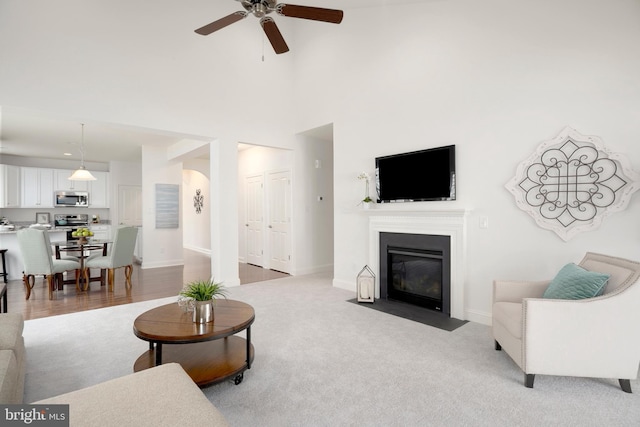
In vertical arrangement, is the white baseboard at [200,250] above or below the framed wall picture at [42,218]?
below

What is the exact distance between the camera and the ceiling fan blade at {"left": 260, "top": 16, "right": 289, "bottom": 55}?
2.88m

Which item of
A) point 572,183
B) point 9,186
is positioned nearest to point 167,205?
point 9,186

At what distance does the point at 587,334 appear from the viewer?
6.93 ft

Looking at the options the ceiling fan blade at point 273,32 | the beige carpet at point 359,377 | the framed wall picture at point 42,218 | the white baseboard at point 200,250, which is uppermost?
the ceiling fan blade at point 273,32

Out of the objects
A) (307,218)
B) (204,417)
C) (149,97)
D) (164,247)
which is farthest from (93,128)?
(204,417)

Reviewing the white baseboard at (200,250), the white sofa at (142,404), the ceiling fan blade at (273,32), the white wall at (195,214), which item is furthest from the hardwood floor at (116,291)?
the ceiling fan blade at (273,32)

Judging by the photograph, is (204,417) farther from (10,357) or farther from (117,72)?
(117,72)

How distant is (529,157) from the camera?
319 cm

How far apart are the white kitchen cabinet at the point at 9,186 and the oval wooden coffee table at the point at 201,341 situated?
306 inches

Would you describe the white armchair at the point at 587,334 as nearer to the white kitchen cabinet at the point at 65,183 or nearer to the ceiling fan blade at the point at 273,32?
the ceiling fan blade at the point at 273,32

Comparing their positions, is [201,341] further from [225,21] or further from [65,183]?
[65,183]

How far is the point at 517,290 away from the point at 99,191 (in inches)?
397

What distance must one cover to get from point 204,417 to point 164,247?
7116 millimetres

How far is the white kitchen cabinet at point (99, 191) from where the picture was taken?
878cm
